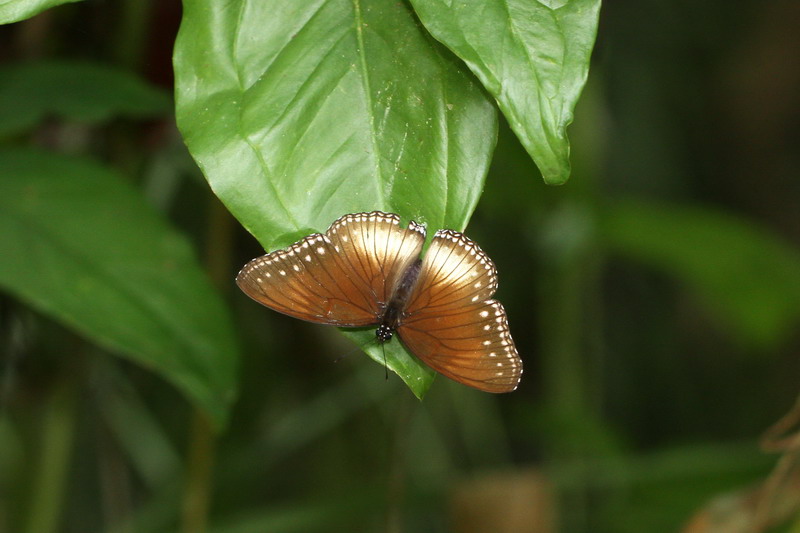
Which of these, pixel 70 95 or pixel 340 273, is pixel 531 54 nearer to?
pixel 340 273

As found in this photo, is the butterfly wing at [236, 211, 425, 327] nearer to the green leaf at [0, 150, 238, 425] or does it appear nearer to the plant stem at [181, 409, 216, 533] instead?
the green leaf at [0, 150, 238, 425]

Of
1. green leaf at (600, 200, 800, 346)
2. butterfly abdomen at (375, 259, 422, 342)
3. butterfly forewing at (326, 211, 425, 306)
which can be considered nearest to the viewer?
butterfly forewing at (326, 211, 425, 306)

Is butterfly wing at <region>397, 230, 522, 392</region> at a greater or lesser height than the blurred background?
greater

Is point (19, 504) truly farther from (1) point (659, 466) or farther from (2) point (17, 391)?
(1) point (659, 466)

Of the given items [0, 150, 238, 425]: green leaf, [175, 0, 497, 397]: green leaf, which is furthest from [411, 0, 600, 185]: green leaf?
[0, 150, 238, 425]: green leaf

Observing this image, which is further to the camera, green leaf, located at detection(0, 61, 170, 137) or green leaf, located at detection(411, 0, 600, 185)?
green leaf, located at detection(0, 61, 170, 137)

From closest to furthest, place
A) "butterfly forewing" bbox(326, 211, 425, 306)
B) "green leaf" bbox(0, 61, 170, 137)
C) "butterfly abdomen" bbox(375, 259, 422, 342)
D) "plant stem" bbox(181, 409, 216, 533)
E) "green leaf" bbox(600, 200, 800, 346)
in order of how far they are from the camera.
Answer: "butterfly forewing" bbox(326, 211, 425, 306)
"butterfly abdomen" bbox(375, 259, 422, 342)
"green leaf" bbox(0, 61, 170, 137)
"plant stem" bbox(181, 409, 216, 533)
"green leaf" bbox(600, 200, 800, 346)

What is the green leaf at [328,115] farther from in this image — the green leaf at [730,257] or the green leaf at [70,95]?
the green leaf at [730,257]

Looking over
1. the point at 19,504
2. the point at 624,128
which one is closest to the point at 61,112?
the point at 19,504
